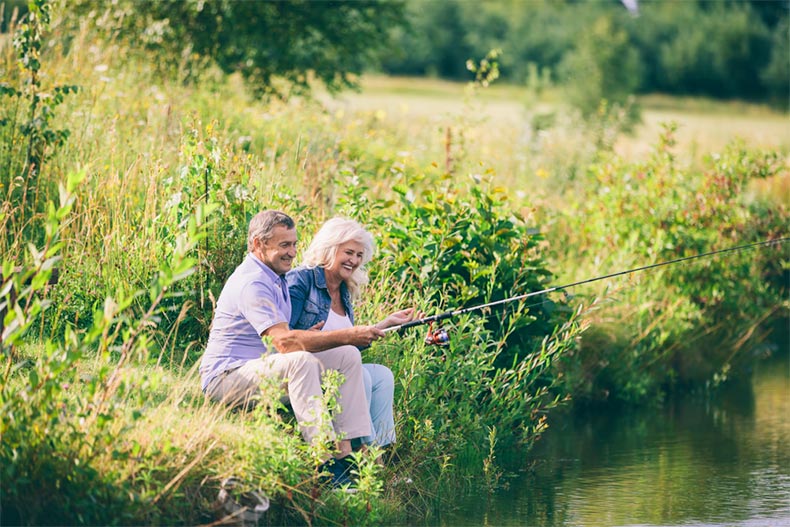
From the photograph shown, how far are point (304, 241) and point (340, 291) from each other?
1300 mm

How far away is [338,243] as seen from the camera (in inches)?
249

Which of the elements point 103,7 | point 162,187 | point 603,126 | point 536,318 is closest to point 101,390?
point 162,187

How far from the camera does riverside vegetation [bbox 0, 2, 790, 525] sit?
5.04m

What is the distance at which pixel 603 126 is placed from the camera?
1619 centimetres

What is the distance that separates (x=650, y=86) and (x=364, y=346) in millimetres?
40457

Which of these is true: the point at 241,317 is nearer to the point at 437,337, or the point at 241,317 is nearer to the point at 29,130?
the point at 437,337

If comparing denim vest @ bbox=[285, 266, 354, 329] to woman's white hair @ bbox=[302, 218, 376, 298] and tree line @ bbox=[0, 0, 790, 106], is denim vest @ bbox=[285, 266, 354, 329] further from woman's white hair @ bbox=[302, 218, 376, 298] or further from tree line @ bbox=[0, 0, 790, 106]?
tree line @ bbox=[0, 0, 790, 106]

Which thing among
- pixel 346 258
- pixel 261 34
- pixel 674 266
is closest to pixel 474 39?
pixel 261 34

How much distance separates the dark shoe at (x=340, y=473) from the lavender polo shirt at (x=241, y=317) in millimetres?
669

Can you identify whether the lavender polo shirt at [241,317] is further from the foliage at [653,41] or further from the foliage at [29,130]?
the foliage at [653,41]

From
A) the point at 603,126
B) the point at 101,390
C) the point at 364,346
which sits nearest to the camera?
the point at 101,390

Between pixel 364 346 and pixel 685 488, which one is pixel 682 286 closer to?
pixel 685 488

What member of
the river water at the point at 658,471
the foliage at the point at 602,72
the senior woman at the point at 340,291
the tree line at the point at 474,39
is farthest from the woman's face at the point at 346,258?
the foliage at the point at 602,72

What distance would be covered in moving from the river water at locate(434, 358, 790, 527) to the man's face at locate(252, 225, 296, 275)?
159 cm
